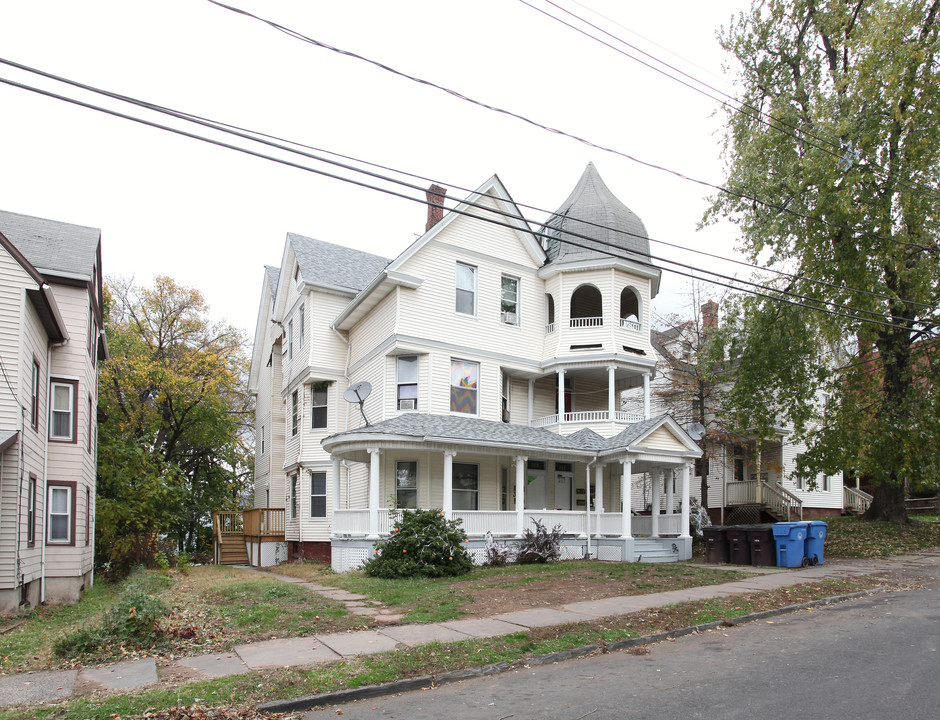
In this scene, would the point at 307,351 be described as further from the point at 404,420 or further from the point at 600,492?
the point at 600,492

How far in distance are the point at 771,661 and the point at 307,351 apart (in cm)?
1885

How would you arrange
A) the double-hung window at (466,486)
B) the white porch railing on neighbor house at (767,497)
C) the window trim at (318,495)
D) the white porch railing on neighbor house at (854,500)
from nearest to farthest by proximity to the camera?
the double-hung window at (466,486) < the window trim at (318,495) < the white porch railing on neighbor house at (767,497) < the white porch railing on neighbor house at (854,500)

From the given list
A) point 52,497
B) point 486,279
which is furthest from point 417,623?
point 486,279

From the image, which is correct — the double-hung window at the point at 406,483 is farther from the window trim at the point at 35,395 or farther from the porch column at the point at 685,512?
the window trim at the point at 35,395

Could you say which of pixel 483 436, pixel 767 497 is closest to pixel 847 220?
pixel 483 436

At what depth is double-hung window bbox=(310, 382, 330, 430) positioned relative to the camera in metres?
24.6

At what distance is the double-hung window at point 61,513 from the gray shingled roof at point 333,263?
32.3 feet

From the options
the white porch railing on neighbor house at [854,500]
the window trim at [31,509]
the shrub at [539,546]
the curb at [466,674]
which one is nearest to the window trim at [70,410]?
the window trim at [31,509]

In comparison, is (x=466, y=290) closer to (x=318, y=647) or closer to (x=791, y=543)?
(x=791, y=543)

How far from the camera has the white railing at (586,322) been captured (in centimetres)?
2332

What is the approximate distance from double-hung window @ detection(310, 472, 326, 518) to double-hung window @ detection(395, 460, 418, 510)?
4195mm

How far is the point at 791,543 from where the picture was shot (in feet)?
57.1

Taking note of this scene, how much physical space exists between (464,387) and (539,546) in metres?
5.29

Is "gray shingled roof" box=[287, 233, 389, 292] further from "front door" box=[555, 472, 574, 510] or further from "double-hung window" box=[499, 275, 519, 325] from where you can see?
"front door" box=[555, 472, 574, 510]
